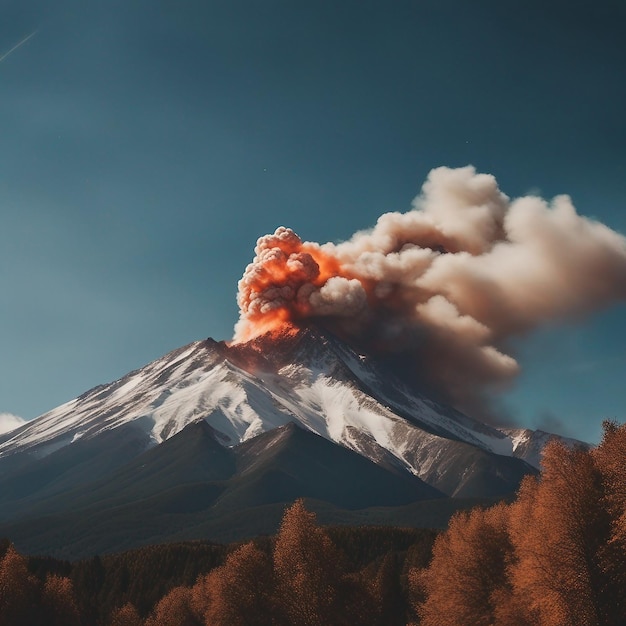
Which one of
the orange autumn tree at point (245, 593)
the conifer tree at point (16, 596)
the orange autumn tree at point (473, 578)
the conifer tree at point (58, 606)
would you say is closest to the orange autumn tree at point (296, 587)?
the orange autumn tree at point (245, 593)

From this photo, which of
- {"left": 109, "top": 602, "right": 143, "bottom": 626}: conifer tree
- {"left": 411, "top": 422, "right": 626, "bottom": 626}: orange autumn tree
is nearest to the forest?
{"left": 411, "top": 422, "right": 626, "bottom": 626}: orange autumn tree

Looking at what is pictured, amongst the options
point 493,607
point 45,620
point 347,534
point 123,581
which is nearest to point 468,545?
point 493,607

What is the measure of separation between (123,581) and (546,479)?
402 feet

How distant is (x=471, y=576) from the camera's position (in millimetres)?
66688

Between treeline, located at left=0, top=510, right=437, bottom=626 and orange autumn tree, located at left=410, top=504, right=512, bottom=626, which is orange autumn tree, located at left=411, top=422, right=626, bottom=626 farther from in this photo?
treeline, located at left=0, top=510, right=437, bottom=626

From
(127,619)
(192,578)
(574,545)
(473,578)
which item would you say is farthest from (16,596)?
(192,578)

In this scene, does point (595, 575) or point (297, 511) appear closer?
point (595, 575)

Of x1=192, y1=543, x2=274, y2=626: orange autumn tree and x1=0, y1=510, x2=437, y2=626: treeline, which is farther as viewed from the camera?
x1=192, y1=543, x2=274, y2=626: orange autumn tree

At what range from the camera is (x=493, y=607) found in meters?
64.1

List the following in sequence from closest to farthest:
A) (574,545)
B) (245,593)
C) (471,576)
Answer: (574,545) < (471,576) < (245,593)

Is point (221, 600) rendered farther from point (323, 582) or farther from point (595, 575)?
point (595, 575)

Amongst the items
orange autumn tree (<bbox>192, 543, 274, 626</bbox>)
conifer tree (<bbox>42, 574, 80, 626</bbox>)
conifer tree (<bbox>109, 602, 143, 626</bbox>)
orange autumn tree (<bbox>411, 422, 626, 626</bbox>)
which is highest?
orange autumn tree (<bbox>411, 422, 626, 626</bbox>)

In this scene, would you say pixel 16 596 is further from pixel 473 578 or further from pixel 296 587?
pixel 473 578

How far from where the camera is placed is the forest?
50594 mm
